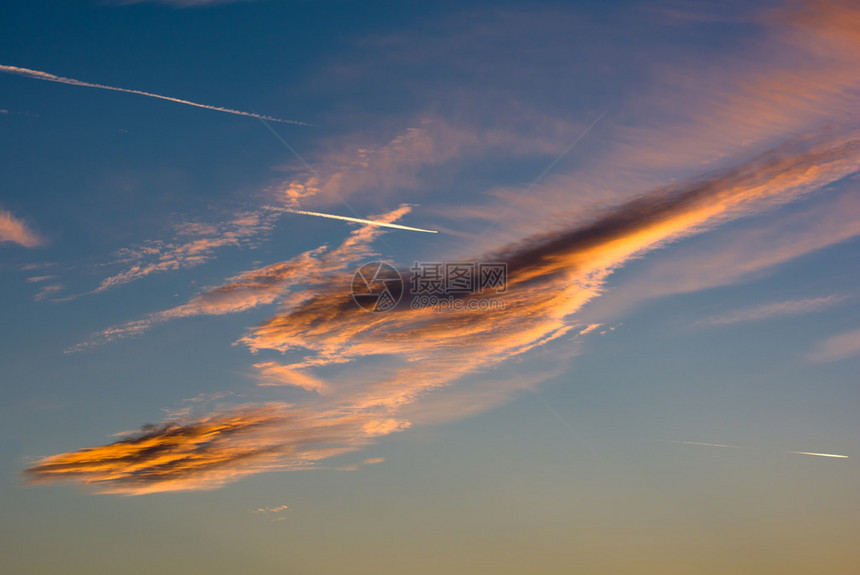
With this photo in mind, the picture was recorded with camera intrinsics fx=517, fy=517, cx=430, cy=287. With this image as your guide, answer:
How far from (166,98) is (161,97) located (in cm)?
85

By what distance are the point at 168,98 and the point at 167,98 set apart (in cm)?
18

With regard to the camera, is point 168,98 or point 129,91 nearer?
point 168,98

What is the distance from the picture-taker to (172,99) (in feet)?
105

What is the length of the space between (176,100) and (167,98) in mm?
653

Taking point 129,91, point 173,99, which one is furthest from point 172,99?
point 129,91

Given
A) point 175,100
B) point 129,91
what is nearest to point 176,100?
point 175,100

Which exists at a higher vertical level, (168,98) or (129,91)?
(129,91)

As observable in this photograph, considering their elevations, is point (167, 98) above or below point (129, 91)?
below

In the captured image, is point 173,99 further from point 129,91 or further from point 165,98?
point 129,91

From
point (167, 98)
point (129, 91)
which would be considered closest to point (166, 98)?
point (167, 98)

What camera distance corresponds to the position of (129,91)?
3341cm

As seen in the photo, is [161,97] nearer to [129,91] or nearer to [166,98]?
[166,98]

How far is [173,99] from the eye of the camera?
3181 centimetres

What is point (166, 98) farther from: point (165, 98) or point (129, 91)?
point (129, 91)
